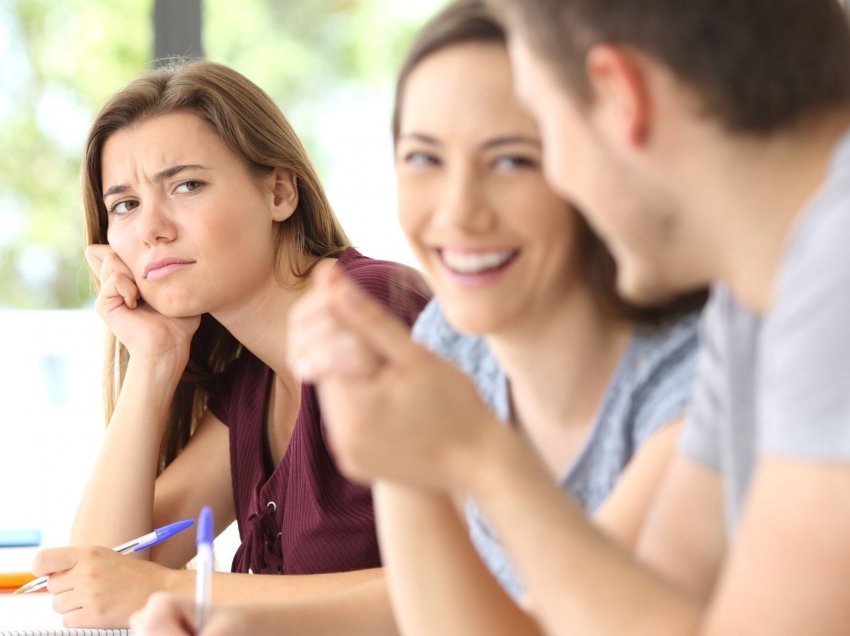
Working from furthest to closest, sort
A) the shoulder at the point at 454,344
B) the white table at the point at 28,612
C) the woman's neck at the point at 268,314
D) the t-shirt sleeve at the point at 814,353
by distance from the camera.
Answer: the woman's neck at the point at 268,314 → the white table at the point at 28,612 → the shoulder at the point at 454,344 → the t-shirt sleeve at the point at 814,353

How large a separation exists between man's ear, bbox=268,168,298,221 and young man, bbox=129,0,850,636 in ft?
3.68

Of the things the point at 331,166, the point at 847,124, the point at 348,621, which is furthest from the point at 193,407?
the point at 331,166

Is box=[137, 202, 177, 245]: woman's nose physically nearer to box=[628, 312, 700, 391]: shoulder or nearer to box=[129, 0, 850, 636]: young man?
box=[628, 312, 700, 391]: shoulder

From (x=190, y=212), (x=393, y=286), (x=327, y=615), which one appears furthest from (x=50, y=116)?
(x=327, y=615)

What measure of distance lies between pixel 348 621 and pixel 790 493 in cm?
66

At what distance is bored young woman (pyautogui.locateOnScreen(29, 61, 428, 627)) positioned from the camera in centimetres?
179

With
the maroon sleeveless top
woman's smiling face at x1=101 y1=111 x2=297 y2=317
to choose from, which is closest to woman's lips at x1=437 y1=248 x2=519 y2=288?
the maroon sleeveless top

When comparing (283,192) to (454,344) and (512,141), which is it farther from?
(512,141)

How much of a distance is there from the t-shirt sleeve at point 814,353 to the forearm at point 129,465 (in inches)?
51.6

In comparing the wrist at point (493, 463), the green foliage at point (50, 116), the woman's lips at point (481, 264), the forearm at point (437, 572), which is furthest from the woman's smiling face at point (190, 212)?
the green foliage at point (50, 116)

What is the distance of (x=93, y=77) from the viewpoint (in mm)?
5762

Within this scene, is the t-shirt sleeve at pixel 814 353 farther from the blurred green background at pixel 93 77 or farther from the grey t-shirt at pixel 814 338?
the blurred green background at pixel 93 77

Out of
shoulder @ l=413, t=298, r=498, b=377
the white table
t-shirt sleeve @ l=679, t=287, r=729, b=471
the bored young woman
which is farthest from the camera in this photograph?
the bored young woman

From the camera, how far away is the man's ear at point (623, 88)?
0.72 metres
